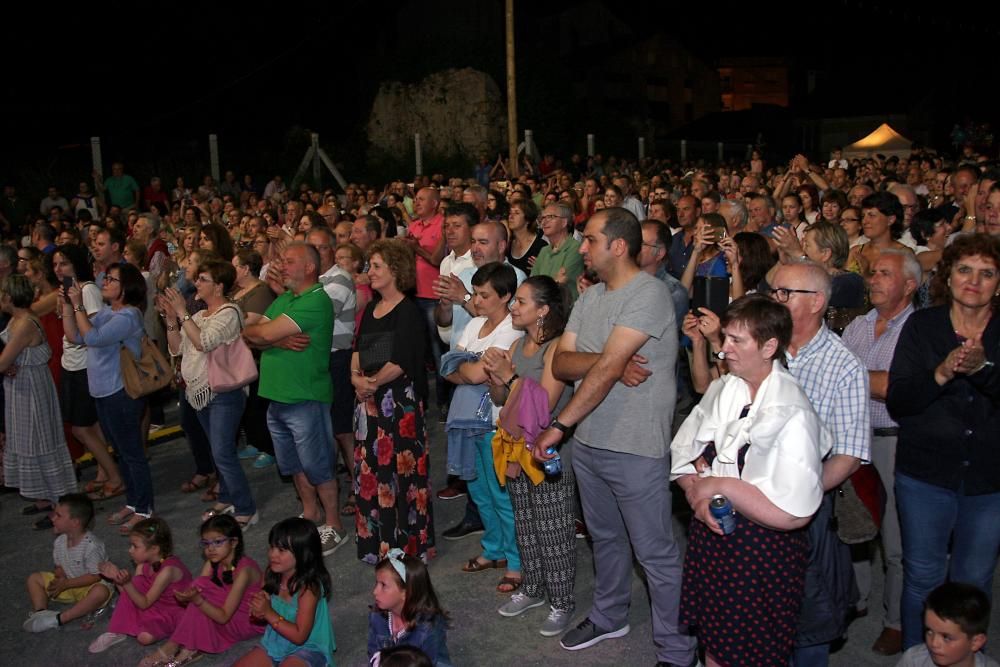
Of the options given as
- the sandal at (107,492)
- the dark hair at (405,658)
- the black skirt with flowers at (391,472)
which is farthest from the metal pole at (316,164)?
the dark hair at (405,658)

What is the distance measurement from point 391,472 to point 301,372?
887 millimetres

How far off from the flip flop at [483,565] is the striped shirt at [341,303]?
68.1 inches

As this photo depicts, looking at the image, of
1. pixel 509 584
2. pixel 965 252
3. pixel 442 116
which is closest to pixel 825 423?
pixel 965 252

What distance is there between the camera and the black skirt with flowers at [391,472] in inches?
211

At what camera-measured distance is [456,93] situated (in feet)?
105

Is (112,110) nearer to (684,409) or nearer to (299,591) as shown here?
(684,409)

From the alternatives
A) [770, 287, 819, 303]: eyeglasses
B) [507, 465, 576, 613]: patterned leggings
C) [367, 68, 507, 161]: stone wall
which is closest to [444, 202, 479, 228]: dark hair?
[507, 465, 576, 613]: patterned leggings

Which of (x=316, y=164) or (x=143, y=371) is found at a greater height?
(x=316, y=164)

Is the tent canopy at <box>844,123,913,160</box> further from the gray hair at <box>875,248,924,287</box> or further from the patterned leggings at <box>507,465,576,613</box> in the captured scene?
the patterned leggings at <box>507,465,576,613</box>

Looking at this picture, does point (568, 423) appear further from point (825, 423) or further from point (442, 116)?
point (442, 116)

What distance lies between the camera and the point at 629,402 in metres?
4.19

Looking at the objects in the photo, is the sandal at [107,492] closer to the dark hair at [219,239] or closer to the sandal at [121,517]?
the sandal at [121,517]

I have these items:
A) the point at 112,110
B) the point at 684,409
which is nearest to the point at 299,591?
the point at 684,409

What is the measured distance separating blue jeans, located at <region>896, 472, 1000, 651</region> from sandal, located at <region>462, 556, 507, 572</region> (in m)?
2.30
